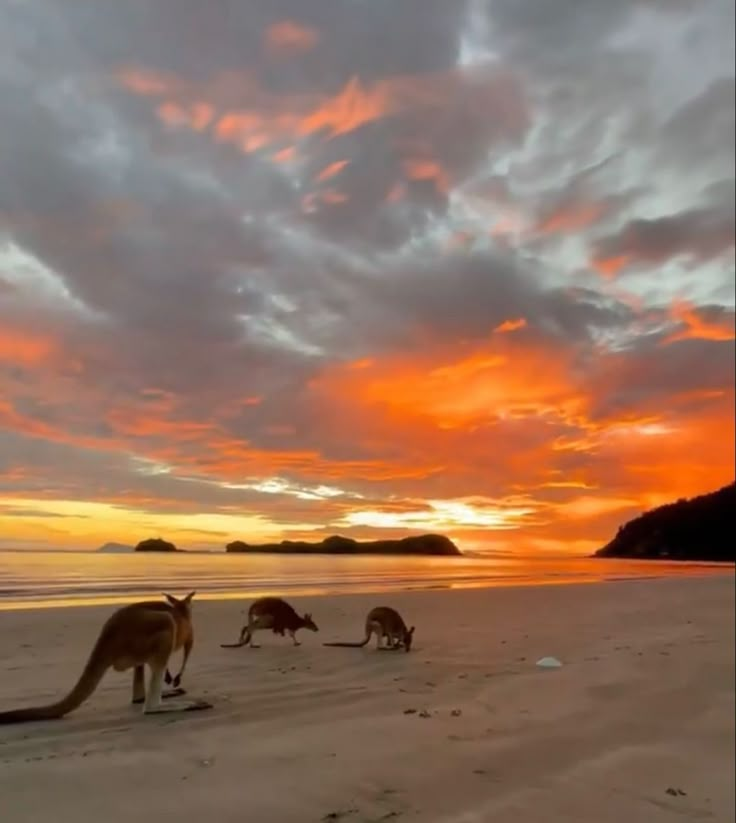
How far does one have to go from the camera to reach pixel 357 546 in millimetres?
3559

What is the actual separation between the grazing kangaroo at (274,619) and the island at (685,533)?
8725mm

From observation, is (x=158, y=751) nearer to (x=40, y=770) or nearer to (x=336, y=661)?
(x=40, y=770)

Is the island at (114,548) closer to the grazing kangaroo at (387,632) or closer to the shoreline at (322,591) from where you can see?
the shoreline at (322,591)

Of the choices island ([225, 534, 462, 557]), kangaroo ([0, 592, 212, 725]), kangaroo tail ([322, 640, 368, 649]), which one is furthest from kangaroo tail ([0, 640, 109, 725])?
kangaroo tail ([322, 640, 368, 649])

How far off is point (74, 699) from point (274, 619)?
302 centimetres

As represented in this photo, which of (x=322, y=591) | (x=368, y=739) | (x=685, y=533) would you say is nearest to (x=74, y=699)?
(x=368, y=739)

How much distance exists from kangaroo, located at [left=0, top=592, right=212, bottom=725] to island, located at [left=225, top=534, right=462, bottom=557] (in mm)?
352

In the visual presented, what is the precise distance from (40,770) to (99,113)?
1574 millimetres

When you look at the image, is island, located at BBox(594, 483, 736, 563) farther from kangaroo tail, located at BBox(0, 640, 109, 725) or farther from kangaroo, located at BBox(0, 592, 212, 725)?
kangaroo tail, located at BBox(0, 640, 109, 725)

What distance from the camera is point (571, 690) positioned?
153 inches

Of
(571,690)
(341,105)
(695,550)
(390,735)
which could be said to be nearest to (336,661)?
(571,690)

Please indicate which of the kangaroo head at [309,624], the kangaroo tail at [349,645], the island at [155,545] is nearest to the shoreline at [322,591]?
the island at [155,545]

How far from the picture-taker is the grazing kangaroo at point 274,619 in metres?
5.27

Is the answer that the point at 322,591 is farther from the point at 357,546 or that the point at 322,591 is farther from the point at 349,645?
the point at 357,546
